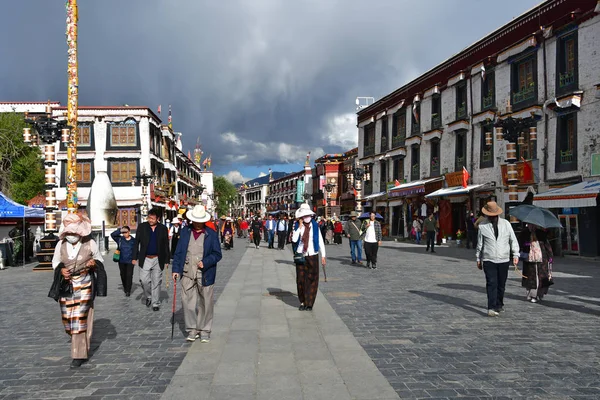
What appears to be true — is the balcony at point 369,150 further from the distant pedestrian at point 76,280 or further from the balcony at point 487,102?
the distant pedestrian at point 76,280

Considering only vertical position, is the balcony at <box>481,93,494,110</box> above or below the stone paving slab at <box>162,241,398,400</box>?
above

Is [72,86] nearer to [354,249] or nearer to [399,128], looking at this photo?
[354,249]

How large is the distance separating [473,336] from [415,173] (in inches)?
1047

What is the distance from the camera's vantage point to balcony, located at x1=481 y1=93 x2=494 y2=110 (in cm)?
2394

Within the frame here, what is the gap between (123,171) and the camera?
3794 cm

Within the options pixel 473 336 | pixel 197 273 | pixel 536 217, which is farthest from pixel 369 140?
pixel 197 273

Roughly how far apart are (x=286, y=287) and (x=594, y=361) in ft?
22.4

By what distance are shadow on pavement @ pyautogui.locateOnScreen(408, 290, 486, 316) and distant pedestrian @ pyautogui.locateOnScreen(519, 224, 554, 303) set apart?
3.88 feet

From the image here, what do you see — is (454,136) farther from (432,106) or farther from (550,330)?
(550,330)

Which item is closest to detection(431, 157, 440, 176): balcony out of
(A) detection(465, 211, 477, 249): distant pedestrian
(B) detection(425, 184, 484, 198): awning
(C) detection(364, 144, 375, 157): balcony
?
(B) detection(425, 184, 484, 198): awning

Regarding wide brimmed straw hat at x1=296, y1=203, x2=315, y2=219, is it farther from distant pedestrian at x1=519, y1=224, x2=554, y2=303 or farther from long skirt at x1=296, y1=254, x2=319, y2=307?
distant pedestrian at x1=519, y1=224, x2=554, y2=303

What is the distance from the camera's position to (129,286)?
9719 millimetres

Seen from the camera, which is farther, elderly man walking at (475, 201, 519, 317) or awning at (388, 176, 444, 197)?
awning at (388, 176, 444, 197)

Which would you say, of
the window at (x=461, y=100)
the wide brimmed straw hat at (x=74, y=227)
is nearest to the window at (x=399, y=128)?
the window at (x=461, y=100)
